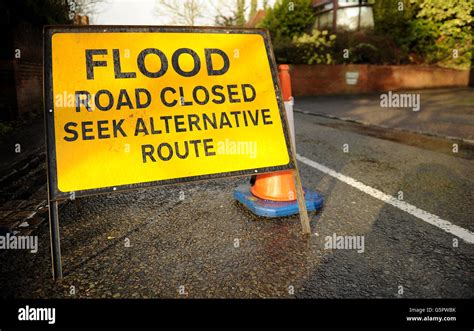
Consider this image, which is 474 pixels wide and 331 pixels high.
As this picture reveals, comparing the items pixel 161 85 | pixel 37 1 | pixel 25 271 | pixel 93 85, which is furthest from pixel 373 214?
pixel 37 1

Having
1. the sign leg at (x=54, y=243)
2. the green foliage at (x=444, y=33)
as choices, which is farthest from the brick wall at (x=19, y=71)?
the green foliage at (x=444, y=33)

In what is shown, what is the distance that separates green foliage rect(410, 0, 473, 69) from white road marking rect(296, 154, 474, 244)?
18650mm

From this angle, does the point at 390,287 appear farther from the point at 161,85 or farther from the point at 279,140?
the point at 161,85

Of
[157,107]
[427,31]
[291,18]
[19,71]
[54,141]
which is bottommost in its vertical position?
[54,141]

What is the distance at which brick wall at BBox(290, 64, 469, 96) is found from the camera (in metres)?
18.4

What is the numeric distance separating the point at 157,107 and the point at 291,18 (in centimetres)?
2276

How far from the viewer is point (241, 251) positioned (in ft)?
8.20

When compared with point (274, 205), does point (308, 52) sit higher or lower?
higher

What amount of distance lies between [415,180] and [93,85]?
144 inches

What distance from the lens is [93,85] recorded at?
241 centimetres

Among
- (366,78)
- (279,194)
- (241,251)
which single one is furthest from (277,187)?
(366,78)

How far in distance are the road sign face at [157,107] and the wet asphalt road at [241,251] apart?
0.54 m

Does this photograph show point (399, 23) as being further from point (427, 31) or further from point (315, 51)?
point (315, 51)
